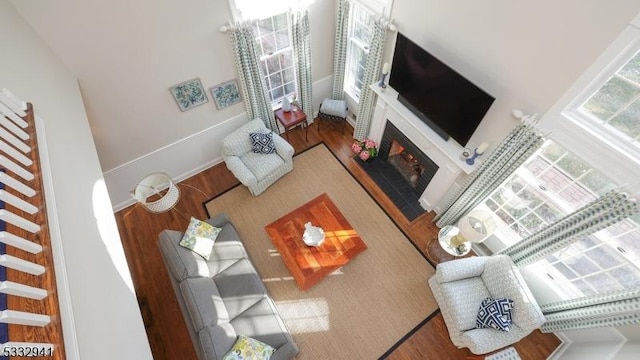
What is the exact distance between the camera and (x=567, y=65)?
2.51 meters

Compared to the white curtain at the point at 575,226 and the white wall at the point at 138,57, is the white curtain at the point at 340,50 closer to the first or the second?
the white wall at the point at 138,57

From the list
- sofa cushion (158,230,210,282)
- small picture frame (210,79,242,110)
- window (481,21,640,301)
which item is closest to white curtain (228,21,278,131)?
small picture frame (210,79,242,110)

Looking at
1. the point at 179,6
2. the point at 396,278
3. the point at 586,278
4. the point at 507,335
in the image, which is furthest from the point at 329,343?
the point at 179,6

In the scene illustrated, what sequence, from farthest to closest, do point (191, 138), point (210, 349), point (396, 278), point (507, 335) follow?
1. point (191, 138)
2. point (396, 278)
3. point (507, 335)
4. point (210, 349)

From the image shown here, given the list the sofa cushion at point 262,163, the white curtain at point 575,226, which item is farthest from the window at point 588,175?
the sofa cushion at point 262,163

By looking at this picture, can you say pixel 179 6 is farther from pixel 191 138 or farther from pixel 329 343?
pixel 329 343

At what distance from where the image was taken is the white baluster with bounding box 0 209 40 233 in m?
1.27

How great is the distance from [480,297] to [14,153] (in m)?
4.37

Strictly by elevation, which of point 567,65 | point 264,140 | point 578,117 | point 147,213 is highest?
point 567,65

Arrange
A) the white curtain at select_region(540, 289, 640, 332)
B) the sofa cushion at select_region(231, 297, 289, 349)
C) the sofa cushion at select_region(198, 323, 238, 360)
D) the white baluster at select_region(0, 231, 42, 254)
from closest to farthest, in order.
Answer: the white baluster at select_region(0, 231, 42, 254), the white curtain at select_region(540, 289, 640, 332), the sofa cushion at select_region(198, 323, 238, 360), the sofa cushion at select_region(231, 297, 289, 349)

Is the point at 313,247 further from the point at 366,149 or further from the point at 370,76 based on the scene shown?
the point at 370,76

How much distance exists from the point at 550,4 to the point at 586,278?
285cm

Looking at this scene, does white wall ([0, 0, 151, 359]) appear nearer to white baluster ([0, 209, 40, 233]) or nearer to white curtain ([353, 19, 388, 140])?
white baluster ([0, 209, 40, 233])

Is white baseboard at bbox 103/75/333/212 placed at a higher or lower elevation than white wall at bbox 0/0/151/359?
lower
